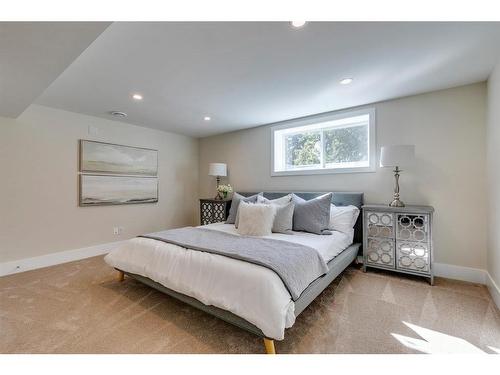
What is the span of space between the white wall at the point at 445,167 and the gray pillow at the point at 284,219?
3.62ft

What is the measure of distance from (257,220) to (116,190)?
8.87 feet

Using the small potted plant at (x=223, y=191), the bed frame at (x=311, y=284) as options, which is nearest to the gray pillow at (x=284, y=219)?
the bed frame at (x=311, y=284)

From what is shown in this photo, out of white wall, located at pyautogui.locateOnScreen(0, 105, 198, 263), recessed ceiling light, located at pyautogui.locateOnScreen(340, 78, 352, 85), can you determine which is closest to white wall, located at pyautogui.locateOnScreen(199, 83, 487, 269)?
recessed ceiling light, located at pyautogui.locateOnScreen(340, 78, 352, 85)

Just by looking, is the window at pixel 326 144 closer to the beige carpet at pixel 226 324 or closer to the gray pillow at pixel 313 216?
the gray pillow at pixel 313 216

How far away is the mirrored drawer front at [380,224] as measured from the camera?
2683 millimetres

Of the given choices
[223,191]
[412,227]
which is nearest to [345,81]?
[412,227]

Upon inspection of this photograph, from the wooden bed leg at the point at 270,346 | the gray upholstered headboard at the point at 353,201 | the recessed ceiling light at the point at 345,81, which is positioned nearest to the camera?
the wooden bed leg at the point at 270,346

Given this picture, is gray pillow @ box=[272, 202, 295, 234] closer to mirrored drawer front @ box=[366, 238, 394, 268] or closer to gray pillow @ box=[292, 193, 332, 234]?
gray pillow @ box=[292, 193, 332, 234]

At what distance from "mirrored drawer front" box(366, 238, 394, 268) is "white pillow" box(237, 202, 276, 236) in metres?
1.30

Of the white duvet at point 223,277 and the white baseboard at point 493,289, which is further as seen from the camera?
the white baseboard at point 493,289

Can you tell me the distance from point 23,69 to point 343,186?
3.69m

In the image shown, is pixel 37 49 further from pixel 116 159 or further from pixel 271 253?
pixel 116 159

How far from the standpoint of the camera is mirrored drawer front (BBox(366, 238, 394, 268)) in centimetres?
268
